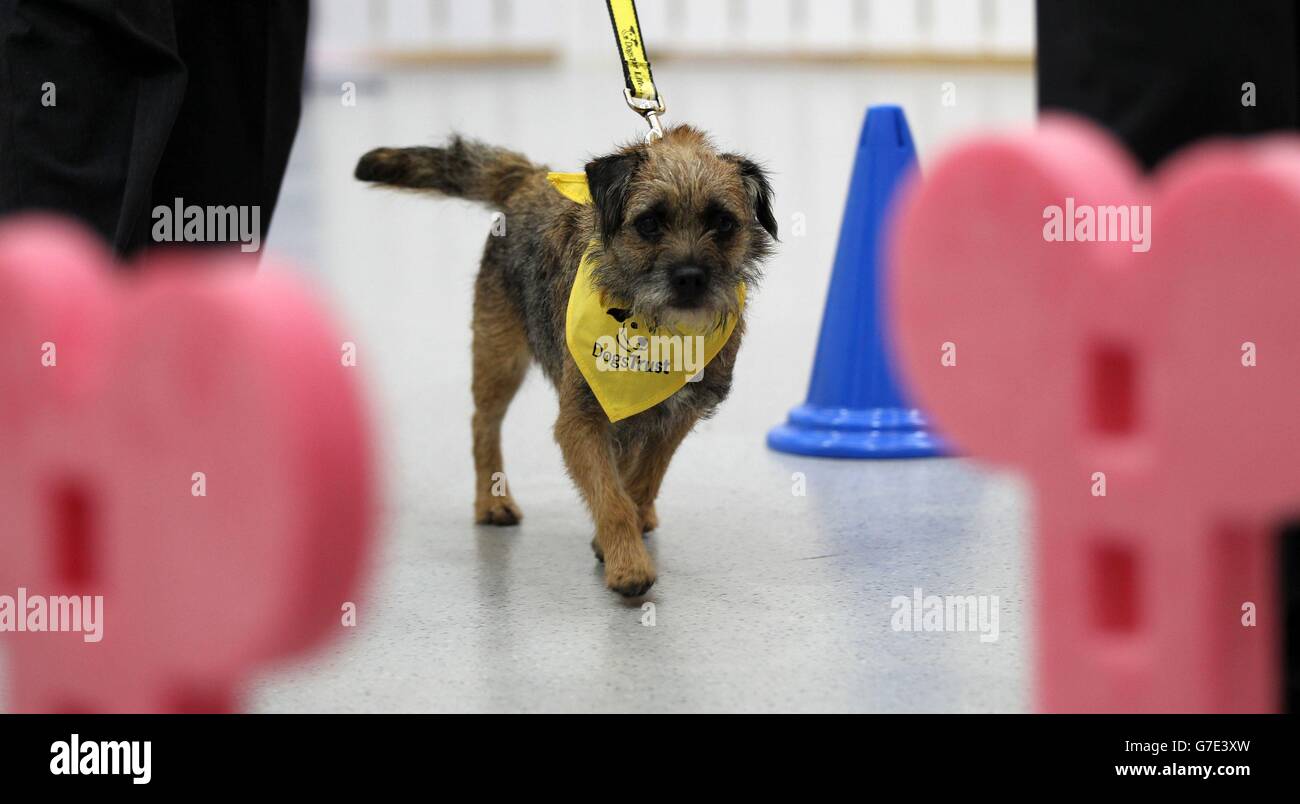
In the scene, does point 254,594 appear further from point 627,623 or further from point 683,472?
point 683,472

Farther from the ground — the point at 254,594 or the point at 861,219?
the point at 861,219

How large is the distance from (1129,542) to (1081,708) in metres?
0.16

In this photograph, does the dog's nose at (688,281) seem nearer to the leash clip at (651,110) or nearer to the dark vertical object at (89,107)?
the leash clip at (651,110)

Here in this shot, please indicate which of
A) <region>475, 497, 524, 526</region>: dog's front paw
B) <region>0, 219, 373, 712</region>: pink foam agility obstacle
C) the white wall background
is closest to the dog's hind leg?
<region>475, 497, 524, 526</region>: dog's front paw

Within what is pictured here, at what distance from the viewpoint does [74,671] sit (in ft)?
4.36

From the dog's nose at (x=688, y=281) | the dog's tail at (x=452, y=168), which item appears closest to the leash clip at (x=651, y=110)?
the dog's nose at (x=688, y=281)

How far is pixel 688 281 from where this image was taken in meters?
2.64

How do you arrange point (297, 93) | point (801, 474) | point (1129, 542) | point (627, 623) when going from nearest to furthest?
point (1129, 542) → point (627, 623) → point (297, 93) → point (801, 474)

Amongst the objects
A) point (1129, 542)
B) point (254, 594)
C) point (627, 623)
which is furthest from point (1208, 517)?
point (627, 623)

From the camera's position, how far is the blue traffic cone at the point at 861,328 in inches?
149

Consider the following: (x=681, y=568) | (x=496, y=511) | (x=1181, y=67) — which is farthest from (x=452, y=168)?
(x=1181, y=67)

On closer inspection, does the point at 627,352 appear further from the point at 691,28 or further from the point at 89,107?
the point at 691,28

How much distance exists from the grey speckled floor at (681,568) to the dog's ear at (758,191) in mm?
637
